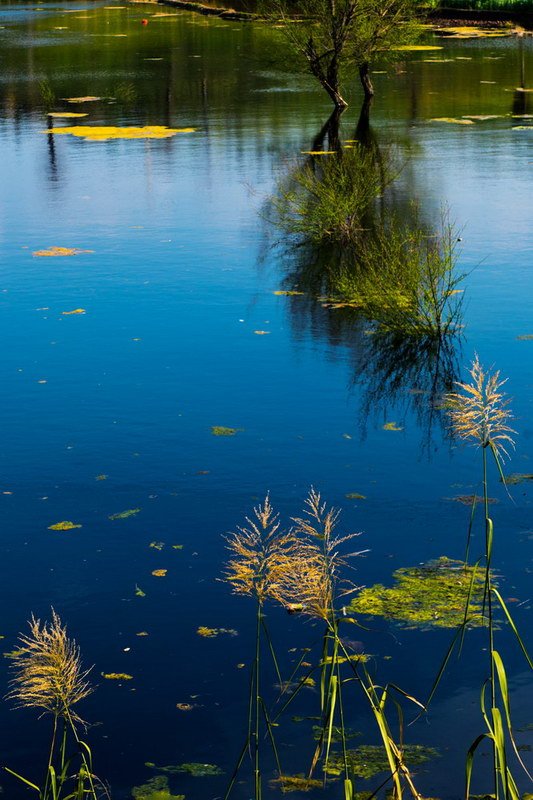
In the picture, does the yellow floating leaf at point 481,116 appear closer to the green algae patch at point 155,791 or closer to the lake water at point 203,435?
the lake water at point 203,435

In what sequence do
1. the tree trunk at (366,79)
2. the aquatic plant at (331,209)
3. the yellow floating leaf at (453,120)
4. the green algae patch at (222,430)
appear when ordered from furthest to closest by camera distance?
the tree trunk at (366,79), the yellow floating leaf at (453,120), the aquatic plant at (331,209), the green algae patch at (222,430)

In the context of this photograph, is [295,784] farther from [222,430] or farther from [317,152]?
[317,152]

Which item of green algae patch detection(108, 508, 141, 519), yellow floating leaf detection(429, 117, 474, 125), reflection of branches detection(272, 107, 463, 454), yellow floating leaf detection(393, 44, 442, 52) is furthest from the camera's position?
yellow floating leaf detection(393, 44, 442, 52)

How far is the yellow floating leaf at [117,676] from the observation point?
6.17 meters

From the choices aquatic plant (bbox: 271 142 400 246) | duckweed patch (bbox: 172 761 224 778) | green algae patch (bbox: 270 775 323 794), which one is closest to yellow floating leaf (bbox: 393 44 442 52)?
aquatic plant (bbox: 271 142 400 246)

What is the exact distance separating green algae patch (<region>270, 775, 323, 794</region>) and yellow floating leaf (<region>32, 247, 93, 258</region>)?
430 inches

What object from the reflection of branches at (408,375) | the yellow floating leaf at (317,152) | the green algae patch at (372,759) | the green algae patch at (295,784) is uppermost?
the yellow floating leaf at (317,152)

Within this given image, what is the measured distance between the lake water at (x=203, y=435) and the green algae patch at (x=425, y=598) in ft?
0.44

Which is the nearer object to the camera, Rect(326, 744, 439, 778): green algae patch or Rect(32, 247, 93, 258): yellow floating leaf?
Rect(326, 744, 439, 778): green algae patch

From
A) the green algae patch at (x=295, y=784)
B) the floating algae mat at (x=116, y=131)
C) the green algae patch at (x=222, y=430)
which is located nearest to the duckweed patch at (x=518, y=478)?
the green algae patch at (x=222, y=430)

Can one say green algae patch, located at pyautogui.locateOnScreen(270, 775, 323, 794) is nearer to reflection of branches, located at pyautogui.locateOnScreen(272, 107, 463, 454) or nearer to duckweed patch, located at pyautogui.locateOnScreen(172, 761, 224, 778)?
duckweed patch, located at pyautogui.locateOnScreen(172, 761, 224, 778)

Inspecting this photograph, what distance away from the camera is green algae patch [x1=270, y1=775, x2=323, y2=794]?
5.24 meters

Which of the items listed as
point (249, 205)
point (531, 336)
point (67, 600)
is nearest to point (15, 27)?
point (249, 205)

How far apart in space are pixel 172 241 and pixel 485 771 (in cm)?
1148
